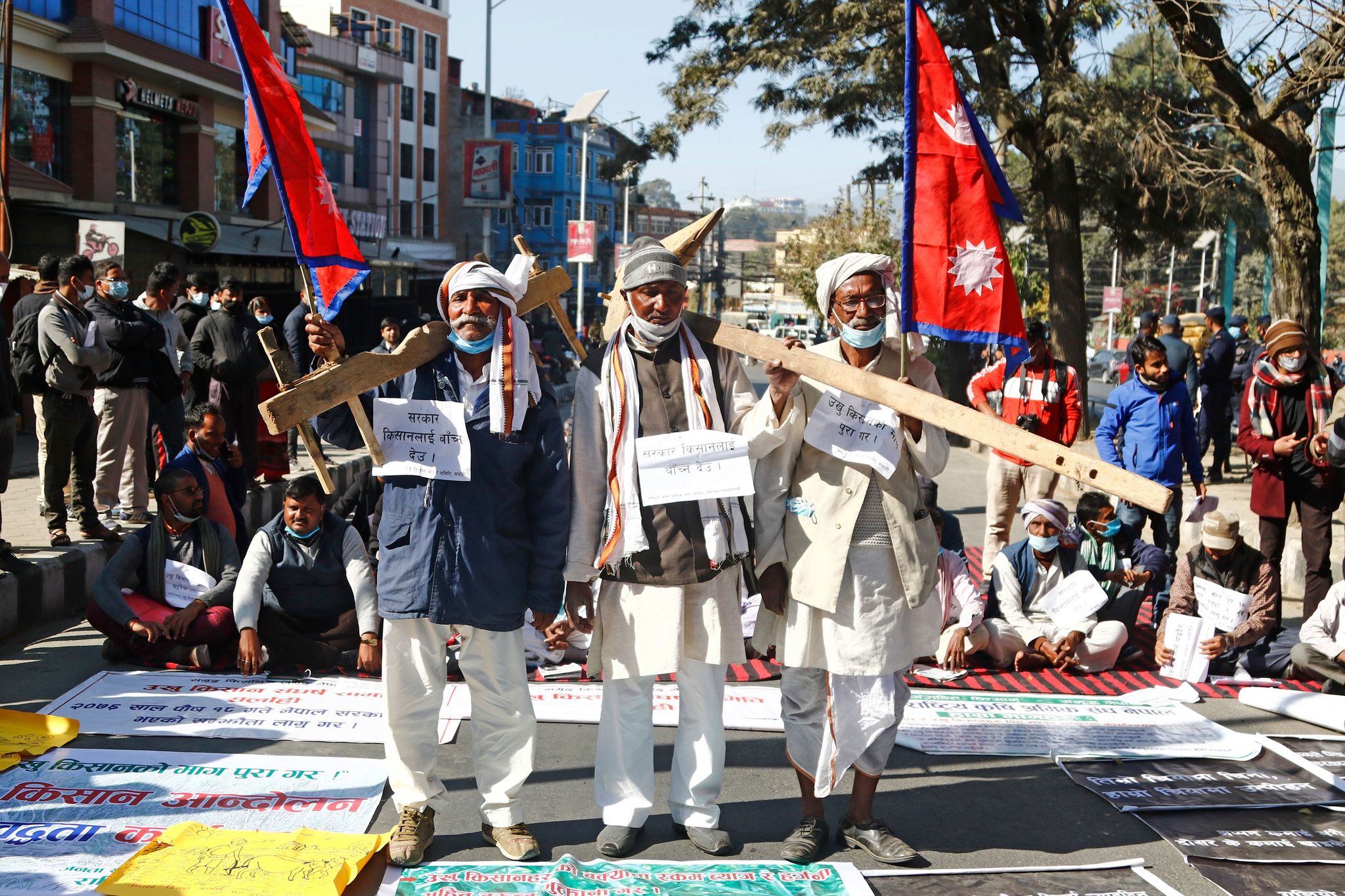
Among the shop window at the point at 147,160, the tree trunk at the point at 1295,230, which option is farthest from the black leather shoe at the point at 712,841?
the shop window at the point at 147,160

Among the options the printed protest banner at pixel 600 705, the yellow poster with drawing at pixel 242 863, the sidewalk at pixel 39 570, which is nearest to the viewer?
the yellow poster with drawing at pixel 242 863

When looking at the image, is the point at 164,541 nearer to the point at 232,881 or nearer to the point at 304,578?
the point at 304,578

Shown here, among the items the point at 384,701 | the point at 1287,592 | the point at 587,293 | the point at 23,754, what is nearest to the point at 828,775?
the point at 384,701

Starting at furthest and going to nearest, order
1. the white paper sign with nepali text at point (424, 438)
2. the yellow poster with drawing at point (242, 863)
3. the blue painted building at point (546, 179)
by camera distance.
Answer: the blue painted building at point (546, 179)
the white paper sign with nepali text at point (424, 438)
the yellow poster with drawing at point (242, 863)

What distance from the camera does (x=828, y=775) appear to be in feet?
14.1

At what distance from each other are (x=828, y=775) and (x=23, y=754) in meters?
3.14

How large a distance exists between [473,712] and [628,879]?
2.59 feet

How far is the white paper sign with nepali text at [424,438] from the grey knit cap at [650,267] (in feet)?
2.41

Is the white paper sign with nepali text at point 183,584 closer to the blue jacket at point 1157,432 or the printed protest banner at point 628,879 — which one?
the printed protest banner at point 628,879

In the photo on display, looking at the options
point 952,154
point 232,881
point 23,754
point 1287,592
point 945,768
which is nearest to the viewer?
point 232,881

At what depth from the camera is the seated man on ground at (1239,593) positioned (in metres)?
6.80

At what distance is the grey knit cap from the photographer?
4.22 meters

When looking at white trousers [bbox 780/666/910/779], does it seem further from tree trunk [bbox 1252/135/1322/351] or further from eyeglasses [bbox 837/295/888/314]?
tree trunk [bbox 1252/135/1322/351]

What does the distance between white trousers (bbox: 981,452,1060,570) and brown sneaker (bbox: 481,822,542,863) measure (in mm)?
5649
